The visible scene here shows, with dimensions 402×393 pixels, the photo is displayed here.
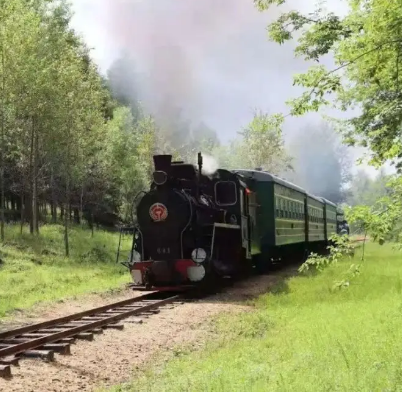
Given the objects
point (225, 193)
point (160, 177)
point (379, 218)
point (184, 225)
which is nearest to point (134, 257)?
point (184, 225)

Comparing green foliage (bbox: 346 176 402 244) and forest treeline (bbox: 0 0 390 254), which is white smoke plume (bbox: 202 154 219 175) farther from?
green foliage (bbox: 346 176 402 244)

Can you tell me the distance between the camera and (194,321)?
37.2ft

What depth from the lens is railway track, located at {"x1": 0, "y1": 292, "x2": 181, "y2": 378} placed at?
809 centimetres

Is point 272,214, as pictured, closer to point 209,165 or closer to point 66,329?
point 209,165

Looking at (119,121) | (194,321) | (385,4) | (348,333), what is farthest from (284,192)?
(119,121)

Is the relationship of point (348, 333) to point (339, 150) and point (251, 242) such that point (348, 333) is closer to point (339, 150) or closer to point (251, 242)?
point (251, 242)

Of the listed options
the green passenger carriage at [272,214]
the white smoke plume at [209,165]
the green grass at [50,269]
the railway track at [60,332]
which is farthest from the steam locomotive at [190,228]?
the green grass at [50,269]

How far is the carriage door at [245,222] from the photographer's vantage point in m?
16.4

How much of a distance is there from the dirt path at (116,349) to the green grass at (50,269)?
1819 mm

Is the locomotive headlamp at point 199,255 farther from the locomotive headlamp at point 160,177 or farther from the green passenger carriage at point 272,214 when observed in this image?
the green passenger carriage at point 272,214

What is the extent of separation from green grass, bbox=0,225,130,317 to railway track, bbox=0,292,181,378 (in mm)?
2192

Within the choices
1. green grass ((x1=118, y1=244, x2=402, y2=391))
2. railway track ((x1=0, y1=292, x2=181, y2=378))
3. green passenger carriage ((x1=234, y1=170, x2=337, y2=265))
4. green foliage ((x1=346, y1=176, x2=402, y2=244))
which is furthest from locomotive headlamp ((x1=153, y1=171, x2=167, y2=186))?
green foliage ((x1=346, y1=176, x2=402, y2=244))

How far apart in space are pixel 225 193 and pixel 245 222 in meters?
1.15

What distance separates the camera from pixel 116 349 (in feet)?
29.1
